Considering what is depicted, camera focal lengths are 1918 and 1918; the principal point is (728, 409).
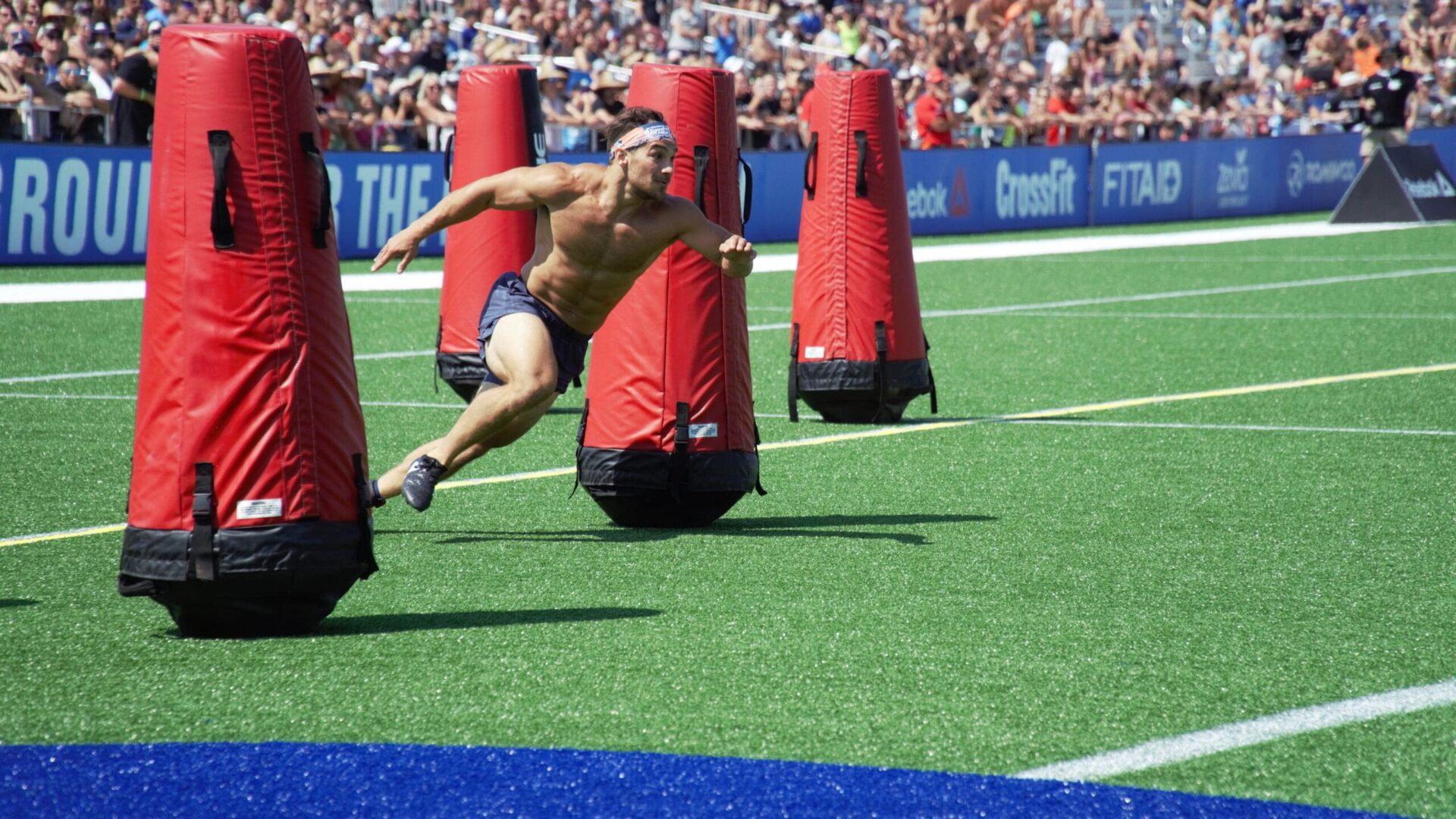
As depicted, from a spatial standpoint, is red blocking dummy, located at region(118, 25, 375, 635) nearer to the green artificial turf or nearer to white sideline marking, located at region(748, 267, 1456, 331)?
the green artificial turf

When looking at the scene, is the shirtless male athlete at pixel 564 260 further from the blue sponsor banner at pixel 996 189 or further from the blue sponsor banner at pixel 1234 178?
the blue sponsor banner at pixel 1234 178

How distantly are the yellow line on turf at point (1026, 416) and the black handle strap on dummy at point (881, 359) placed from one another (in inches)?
8.0

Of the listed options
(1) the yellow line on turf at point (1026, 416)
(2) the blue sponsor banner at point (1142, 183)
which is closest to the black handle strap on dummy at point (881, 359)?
(1) the yellow line on turf at point (1026, 416)

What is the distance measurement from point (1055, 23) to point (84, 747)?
32.6m

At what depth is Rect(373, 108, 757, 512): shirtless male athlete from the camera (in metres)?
6.44

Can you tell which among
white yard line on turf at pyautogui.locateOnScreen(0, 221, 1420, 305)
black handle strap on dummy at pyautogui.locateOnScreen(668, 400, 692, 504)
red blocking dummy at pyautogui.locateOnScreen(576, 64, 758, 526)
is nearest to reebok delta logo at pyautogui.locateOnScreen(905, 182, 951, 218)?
white yard line on turf at pyautogui.locateOnScreen(0, 221, 1420, 305)

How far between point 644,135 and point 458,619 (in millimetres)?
1940

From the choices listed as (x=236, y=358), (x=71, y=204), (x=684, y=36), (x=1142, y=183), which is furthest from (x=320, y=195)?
(x=1142, y=183)

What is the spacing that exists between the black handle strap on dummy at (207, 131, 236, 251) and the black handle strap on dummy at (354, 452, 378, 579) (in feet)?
2.25

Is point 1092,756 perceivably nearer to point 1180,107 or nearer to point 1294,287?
point 1294,287

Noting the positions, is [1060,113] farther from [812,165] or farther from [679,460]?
[679,460]

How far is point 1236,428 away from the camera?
31.0 feet

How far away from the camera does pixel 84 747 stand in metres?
4.06

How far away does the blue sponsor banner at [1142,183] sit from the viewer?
90.8 feet
